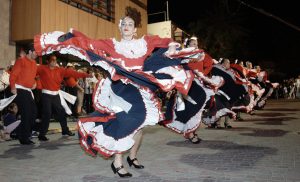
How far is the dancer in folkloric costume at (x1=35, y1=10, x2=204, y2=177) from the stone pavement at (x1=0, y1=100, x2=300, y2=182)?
0.39 metres

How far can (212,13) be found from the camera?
34.7 meters

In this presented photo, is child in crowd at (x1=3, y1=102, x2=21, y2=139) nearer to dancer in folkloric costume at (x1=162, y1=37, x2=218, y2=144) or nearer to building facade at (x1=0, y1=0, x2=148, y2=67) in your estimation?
dancer in folkloric costume at (x1=162, y1=37, x2=218, y2=144)

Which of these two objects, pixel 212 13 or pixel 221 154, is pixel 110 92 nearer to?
pixel 221 154

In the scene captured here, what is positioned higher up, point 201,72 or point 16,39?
point 16,39

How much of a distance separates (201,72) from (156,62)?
2.11 meters

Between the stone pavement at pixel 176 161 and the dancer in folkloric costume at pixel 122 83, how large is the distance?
1.28 feet

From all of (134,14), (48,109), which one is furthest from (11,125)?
(134,14)

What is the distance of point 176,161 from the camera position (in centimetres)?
493

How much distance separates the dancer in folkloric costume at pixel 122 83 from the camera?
4125mm

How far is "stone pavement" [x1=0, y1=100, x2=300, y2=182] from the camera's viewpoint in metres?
4.09

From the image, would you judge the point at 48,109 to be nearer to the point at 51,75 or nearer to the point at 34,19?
the point at 51,75

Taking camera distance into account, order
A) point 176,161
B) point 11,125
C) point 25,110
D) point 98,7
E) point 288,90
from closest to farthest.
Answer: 1. point 176,161
2. point 25,110
3. point 11,125
4. point 98,7
5. point 288,90

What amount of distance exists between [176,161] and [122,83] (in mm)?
1428

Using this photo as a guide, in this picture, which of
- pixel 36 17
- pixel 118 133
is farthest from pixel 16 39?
pixel 118 133
